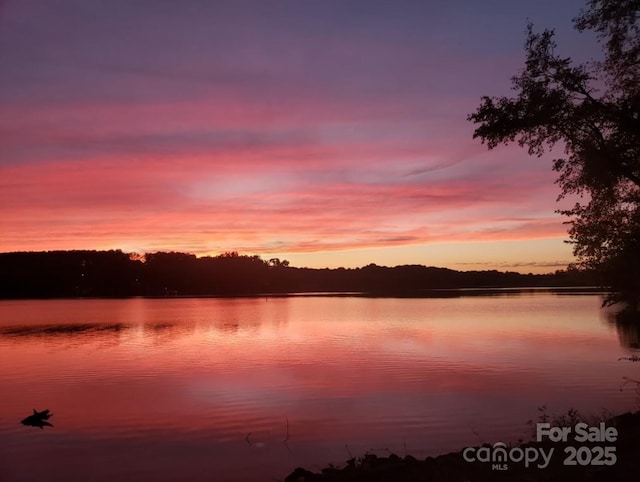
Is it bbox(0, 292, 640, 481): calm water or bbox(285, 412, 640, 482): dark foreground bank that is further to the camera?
bbox(0, 292, 640, 481): calm water

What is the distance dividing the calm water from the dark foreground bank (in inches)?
145

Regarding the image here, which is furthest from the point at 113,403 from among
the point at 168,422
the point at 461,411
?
the point at 461,411

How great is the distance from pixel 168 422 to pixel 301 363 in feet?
55.2

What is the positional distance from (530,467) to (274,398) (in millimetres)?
15445

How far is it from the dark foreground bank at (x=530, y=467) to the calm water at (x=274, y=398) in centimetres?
369

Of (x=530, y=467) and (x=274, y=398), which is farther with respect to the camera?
(x=274, y=398)

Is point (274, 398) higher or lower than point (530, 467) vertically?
lower

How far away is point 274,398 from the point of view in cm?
2509

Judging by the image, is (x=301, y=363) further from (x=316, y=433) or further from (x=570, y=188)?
(x=570, y=188)

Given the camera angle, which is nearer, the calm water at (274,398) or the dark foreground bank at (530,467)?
the dark foreground bank at (530,467)

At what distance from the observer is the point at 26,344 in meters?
49.7

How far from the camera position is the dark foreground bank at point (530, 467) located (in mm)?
9820

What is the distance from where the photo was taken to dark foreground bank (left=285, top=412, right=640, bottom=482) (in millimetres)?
9820

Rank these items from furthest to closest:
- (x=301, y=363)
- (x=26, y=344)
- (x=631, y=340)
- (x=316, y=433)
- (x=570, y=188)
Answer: (x=26, y=344) < (x=631, y=340) < (x=301, y=363) < (x=316, y=433) < (x=570, y=188)
